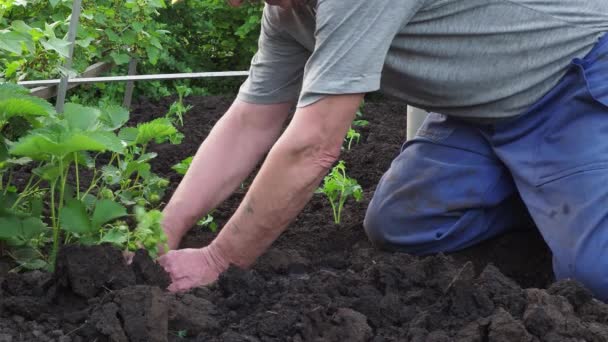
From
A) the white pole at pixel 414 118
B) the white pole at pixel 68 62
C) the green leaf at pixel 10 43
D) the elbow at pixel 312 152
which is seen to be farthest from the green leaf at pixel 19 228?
the white pole at pixel 414 118

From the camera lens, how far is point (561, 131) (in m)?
3.19

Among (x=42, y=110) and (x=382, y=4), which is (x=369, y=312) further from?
(x=42, y=110)

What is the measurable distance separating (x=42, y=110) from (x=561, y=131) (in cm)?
160

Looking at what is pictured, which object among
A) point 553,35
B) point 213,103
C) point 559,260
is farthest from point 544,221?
point 213,103

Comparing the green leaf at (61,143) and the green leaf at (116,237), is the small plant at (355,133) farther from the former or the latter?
the green leaf at (61,143)

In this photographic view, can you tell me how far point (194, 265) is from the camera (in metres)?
2.89

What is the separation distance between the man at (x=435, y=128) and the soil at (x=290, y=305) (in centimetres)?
18

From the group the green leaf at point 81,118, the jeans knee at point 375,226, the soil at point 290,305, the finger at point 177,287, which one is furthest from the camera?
the jeans knee at point 375,226

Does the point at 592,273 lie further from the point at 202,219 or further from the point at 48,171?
the point at 48,171

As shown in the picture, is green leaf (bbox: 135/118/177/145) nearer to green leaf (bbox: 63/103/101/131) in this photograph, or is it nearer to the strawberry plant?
the strawberry plant

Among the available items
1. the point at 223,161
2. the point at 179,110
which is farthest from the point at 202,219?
the point at 179,110

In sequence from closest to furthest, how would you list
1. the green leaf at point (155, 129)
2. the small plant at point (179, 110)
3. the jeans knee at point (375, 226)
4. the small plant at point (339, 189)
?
the green leaf at point (155, 129) < the jeans knee at point (375, 226) < the small plant at point (339, 189) < the small plant at point (179, 110)

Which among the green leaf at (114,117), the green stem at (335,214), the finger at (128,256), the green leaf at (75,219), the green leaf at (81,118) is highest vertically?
the green leaf at (81,118)

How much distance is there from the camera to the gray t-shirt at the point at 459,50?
273 cm
